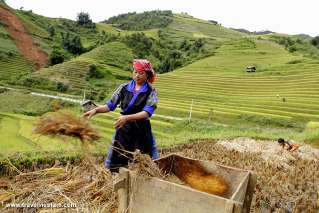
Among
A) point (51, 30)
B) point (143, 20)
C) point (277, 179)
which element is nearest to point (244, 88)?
point (277, 179)

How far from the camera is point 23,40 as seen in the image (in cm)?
4950

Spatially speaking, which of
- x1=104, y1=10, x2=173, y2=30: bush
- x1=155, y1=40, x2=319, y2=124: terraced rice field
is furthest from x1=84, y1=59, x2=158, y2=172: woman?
x1=104, y1=10, x2=173, y2=30: bush

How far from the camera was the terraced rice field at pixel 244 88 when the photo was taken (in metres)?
24.8

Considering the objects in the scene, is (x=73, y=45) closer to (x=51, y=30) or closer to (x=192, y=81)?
(x=51, y=30)

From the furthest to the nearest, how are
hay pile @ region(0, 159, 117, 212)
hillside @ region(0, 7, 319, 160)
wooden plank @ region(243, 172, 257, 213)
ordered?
hillside @ region(0, 7, 319, 160)
hay pile @ region(0, 159, 117, 212)
wooden plank @ region(243, 172, 257, 213)

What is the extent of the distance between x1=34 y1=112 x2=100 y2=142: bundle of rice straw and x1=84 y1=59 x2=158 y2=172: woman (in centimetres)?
48

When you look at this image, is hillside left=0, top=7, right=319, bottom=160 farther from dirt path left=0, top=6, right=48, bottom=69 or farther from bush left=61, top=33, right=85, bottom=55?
dirt path left=0, top=6, right=48, bottom=69

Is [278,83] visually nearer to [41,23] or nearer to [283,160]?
[283,160]

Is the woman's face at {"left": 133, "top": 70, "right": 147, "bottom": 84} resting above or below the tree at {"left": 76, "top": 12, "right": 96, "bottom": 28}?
below

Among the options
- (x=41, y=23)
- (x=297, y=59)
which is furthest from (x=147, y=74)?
(x=41, y=23)

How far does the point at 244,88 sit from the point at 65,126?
1287 inches

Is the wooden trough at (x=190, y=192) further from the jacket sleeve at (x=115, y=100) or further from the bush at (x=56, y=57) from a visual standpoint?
the bush at (x=56, y=57)

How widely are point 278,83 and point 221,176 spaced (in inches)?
1273

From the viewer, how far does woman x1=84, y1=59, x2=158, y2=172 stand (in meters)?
3.63
